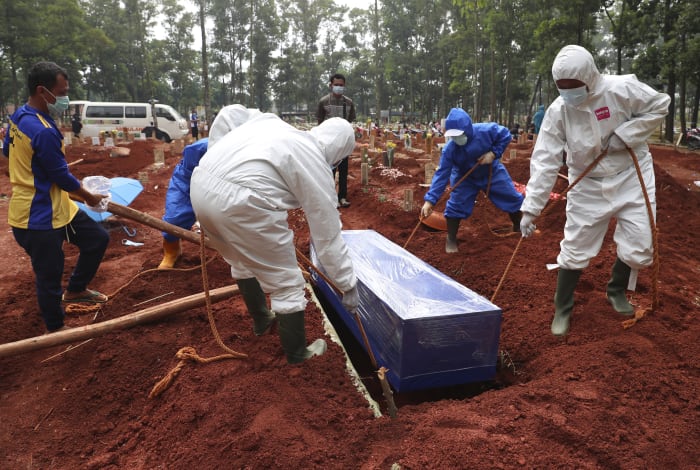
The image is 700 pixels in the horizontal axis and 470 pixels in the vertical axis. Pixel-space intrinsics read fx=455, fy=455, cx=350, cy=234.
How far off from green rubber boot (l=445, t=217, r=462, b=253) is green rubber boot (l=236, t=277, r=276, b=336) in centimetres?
252

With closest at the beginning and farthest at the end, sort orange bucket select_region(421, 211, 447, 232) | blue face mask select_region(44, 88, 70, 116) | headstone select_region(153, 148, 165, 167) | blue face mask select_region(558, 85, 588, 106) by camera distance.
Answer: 1. blue face mask select_region(558, 85, 588, 106)
2. blue face mask select_region(44, 88, 70, 116)
3. orange bucket select_region(421, 211, 447, 232)
4. headstone select_region(153, 148, 165, 167)

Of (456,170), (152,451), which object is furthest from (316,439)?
(456,170)

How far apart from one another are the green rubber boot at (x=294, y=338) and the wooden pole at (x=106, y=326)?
997 mm

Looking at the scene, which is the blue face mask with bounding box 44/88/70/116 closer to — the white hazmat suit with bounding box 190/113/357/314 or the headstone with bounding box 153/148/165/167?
the white hazmat suit with bounding box 190/113/357/314

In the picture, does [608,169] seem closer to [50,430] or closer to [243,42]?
[50,430]

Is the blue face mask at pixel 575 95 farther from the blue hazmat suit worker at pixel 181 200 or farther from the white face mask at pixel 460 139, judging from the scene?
the blue hazmat suit worker at pixel 181 200

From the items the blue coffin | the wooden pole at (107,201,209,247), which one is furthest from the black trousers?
the blue coffin

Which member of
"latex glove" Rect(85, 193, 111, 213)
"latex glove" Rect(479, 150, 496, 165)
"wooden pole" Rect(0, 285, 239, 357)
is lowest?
"wooden pole" Rect(0, 285, 239, 357)

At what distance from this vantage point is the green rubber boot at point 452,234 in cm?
496

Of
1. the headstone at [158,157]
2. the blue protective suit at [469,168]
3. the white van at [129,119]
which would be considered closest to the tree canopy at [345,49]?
the white van at [129,119]

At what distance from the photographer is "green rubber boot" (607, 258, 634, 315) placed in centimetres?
319

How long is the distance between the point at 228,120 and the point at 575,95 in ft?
6.91

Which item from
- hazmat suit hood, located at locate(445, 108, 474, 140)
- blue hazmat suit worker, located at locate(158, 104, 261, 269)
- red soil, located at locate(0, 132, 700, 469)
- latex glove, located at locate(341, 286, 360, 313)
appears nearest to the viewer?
red soil, located at locate(0, 132, 700, 469)

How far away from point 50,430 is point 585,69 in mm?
3632
